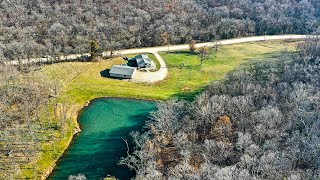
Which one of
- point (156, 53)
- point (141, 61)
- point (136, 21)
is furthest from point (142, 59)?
point (136, 21)

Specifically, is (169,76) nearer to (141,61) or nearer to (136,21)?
(141,61)

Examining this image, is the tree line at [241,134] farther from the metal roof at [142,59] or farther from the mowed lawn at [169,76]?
the metal roof at [142,59]

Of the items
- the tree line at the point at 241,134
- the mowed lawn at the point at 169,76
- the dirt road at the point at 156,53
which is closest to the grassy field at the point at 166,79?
Answer: the mowed lawn at the point at 169,76

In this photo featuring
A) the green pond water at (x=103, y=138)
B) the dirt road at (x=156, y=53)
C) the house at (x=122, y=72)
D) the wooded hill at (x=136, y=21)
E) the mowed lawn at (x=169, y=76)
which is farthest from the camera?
the wooded hill at (x=136, y=21)

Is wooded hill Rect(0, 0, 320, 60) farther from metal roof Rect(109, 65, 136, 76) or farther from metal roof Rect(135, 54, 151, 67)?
metal roof Rect(109, 65, 136, 76)

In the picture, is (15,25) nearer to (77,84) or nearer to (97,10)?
(97,10)

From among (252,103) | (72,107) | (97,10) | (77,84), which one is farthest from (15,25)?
(252,103)
